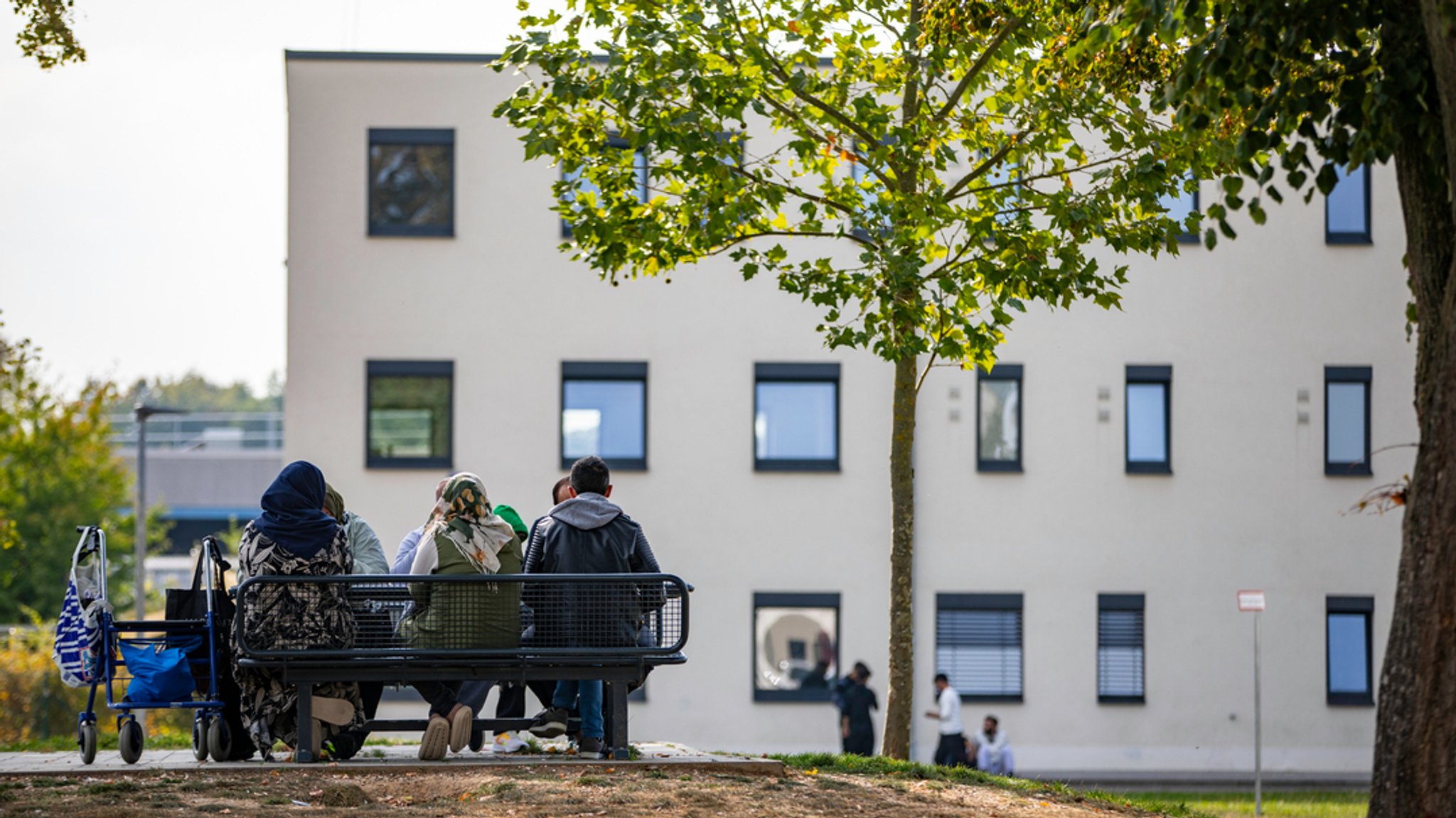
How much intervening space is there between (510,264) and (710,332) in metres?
3.02

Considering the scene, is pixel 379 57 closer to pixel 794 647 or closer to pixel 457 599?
pixel 794 647

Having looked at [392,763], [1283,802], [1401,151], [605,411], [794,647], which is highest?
[1401,151]

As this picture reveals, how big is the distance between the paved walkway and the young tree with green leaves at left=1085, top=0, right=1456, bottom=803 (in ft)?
10.8

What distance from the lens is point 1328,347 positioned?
81.0 feet

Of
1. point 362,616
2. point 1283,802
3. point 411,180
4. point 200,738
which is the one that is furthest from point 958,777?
point 411,180

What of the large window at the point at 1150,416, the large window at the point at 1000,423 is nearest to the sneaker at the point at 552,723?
the large window at the point at 1000,423

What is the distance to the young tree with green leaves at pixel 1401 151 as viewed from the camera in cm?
635

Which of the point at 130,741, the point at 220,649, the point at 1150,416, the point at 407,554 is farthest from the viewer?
the point at 1150,416

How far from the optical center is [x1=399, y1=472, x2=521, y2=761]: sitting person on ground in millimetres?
8648

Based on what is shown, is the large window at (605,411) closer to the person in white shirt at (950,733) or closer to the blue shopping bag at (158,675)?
the person in white shirt at (950,733)

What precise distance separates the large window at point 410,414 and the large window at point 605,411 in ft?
5.42

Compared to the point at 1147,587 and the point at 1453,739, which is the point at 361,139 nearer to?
the point at 1147,587

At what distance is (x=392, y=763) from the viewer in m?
8.38

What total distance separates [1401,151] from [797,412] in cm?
1707
